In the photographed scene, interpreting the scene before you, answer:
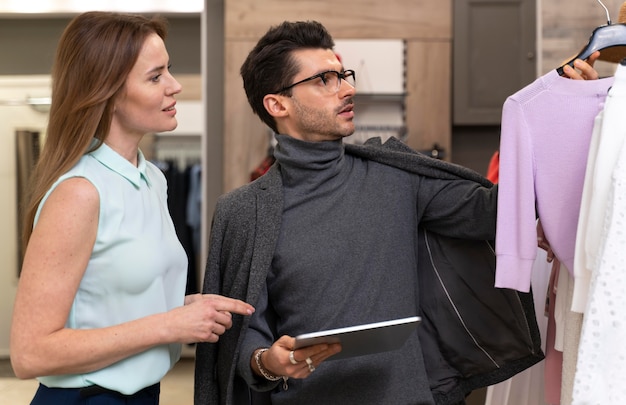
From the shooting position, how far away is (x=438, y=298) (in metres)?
2.15

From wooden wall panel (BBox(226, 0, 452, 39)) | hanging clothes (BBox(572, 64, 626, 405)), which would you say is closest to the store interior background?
wooden wall panel (BBox(226, 0, 452, 39))

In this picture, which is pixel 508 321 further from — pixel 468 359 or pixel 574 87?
pixel 574 87

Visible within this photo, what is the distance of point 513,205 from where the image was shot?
1.86m

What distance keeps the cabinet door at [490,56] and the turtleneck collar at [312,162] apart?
10.5ft

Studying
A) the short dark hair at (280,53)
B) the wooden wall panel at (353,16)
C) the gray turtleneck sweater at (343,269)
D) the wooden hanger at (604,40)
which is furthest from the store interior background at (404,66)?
the wooden hanger at (604,40)

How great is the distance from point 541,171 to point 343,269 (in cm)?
52

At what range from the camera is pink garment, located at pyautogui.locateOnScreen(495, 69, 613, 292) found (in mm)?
1814

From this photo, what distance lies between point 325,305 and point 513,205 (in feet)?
1.65

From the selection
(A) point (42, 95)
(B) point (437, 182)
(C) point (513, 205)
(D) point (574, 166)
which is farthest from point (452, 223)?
(A) point (42, 95)

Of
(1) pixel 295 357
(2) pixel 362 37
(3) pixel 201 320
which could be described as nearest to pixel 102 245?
(3) pixel 201 320

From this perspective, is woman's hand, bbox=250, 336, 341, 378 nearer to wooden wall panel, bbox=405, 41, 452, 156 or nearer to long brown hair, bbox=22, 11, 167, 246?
long brown hair, bbox=22, 11, 167, 246

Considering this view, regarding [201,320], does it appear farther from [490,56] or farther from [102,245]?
[490,56]

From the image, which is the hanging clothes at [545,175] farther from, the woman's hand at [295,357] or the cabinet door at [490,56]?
the cabinet door at [490,56]

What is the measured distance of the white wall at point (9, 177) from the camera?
5391 millimetres
